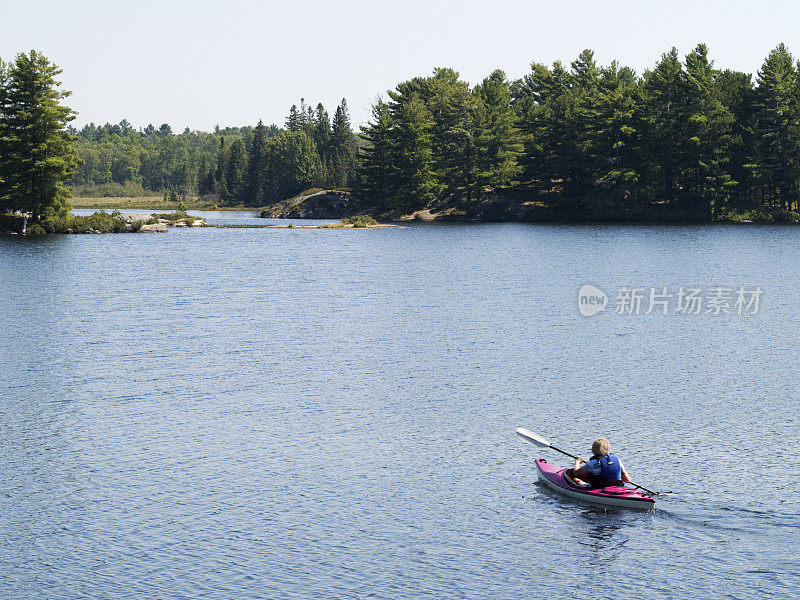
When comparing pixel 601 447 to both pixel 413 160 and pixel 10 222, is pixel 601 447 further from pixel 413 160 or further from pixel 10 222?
pixel 413 160

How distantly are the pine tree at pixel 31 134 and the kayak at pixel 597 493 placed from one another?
98.7 metres

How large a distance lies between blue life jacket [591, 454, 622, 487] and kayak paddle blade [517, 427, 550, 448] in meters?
2.91

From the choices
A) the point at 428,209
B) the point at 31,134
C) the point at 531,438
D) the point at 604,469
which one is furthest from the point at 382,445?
the point at 428,209

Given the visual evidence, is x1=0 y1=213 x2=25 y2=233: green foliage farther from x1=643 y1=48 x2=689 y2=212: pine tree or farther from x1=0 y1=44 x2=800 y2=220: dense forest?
x1=643 y1=48 x2=689 y2=212: pine tree

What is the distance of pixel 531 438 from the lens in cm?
2794

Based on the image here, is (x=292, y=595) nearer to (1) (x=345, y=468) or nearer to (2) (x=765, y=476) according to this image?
(1) (x=345, y=468)

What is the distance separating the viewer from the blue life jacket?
80.5ft

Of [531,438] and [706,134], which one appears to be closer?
[531,438]

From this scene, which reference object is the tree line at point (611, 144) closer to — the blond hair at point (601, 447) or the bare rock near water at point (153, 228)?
the bare rock near water at point (153, 228)

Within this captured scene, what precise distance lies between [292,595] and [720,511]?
11.6 meters

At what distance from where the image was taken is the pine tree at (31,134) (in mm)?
111312

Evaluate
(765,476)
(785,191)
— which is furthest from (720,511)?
(785,191)

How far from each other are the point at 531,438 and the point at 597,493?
368 centimetres

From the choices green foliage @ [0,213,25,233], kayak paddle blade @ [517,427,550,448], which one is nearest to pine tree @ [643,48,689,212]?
green foliage @ [0,213,25,233]
